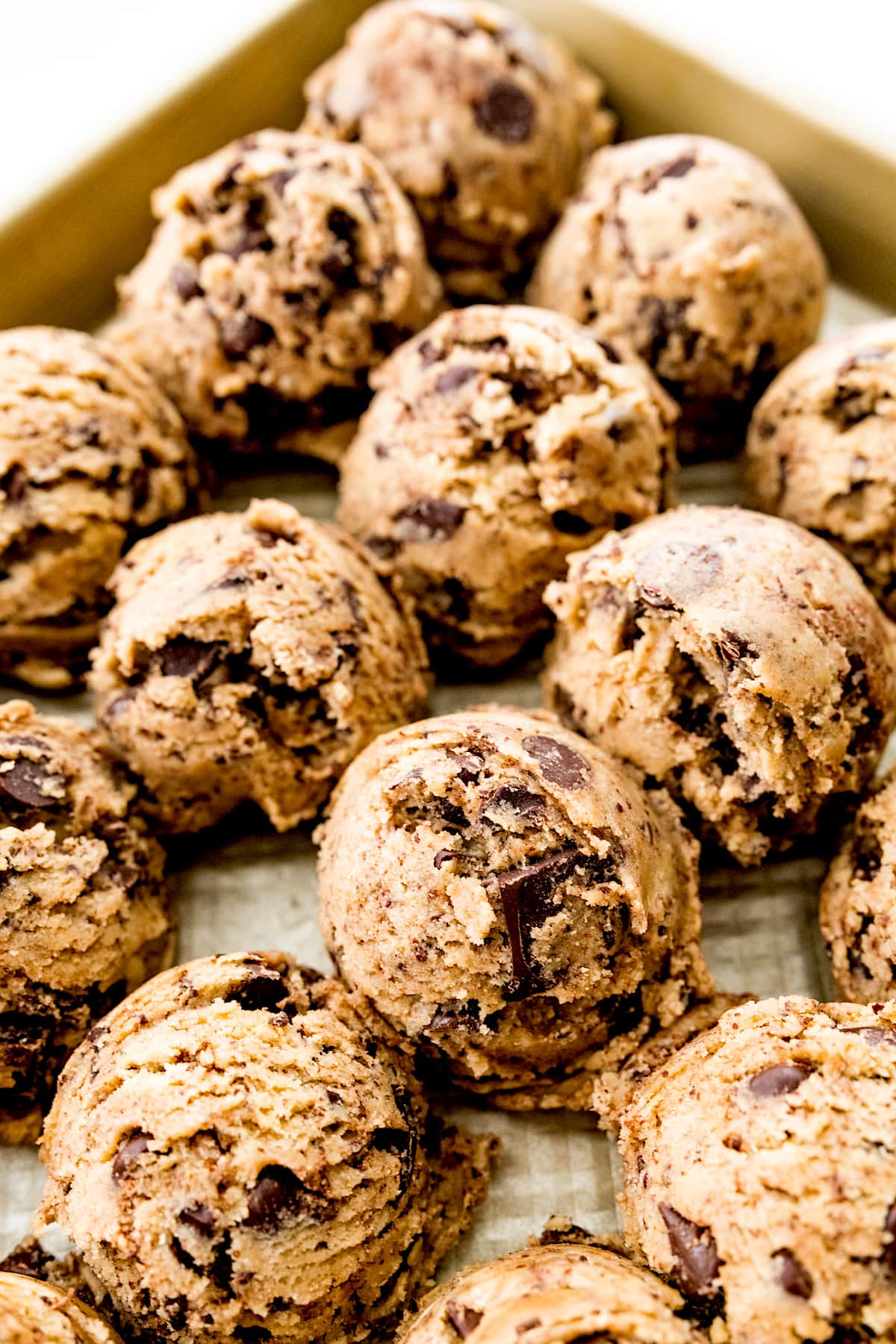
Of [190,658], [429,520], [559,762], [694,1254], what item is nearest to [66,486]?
[190,658]

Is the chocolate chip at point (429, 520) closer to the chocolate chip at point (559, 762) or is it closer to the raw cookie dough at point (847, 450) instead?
the chocolate chip at point (559, 762)

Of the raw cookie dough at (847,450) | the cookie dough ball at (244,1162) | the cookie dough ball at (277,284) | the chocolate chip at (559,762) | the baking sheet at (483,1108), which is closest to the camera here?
the cookie dough ball at (244,1162)

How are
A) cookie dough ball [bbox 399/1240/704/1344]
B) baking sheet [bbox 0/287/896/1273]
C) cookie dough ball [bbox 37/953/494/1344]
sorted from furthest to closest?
baking sheet [bbox 0/287/896/1273], cookie dough ball [bbox 37/953/494/1344], cookie dough ball [bbox 399/1240/704/1344]

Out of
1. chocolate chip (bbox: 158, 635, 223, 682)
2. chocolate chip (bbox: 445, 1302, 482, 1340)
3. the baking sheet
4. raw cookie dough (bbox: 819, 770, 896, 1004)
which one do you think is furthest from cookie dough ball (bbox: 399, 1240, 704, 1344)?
chocolate chip (bbox: 158, 635, 223, 682)

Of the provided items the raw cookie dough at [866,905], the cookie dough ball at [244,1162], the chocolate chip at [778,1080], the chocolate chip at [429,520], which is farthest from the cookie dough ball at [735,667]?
the cookie dough ball at [244,1162]

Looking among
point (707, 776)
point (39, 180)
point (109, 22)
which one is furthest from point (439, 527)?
point (109, 22)

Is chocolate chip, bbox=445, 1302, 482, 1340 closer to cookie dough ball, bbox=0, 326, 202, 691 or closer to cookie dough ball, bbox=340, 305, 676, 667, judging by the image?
cookie dough ball, bbox=340, 305, 676, 667

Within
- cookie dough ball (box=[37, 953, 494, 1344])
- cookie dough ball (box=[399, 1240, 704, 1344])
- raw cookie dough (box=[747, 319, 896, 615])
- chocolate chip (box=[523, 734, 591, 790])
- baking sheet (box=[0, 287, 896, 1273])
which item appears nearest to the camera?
cookie dough ball (box=[399, 1240, 704, 1344])

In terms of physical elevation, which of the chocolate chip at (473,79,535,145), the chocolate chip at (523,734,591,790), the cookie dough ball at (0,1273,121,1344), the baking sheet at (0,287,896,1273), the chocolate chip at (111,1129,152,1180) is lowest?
the baking sheet at (0,287,896,1273)
